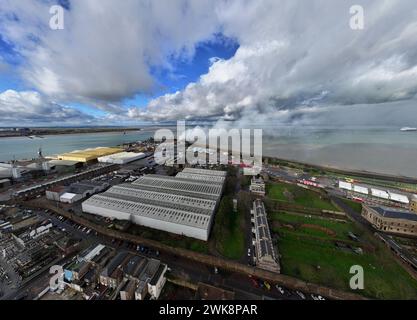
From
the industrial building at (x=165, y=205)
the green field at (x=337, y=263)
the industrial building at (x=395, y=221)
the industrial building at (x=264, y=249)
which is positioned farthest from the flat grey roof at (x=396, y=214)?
the industrial building at (x=165, y=205)

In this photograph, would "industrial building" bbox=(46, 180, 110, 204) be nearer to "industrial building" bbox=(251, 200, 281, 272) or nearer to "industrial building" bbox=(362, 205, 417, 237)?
"industrial building" bbox=(251, 200, 281, 272)

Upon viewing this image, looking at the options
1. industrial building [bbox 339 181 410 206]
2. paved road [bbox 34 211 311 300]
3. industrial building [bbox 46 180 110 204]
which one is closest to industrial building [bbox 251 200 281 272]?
paved road [bbox 34 211 311 300]

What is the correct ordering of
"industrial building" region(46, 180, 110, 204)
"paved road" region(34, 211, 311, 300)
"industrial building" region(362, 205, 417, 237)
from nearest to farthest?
1. "paved road" region(34, 211, 311, 300)
2. "industrial building" region(362, 205, 417, 237)
3. "industrial building" region(46, 180, 110, 204)

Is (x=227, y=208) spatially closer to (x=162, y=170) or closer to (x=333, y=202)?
(x=333, y=202)

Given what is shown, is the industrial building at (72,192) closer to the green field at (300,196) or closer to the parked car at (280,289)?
the parked car at (280,289)

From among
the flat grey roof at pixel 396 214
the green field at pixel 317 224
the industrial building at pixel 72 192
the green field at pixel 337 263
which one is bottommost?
the green field at pixel 337 263
